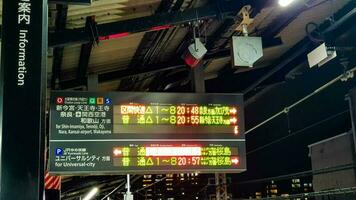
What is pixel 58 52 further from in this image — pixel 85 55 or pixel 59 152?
pixel 59 152

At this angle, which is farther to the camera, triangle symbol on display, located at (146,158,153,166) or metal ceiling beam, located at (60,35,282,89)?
metal ceiling beam, located at (60,35,282,89)

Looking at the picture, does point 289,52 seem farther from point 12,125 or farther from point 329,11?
point 12,125

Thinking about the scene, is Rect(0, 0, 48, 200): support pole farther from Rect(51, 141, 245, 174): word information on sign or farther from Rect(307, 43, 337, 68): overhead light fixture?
Rect(307, 43, 337, 68): overhead light fixture

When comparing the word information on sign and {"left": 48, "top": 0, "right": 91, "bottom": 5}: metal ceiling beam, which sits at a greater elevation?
{"left": 48, "top": 0, "right": 91, "bottom": 5}: metal ceiling beam

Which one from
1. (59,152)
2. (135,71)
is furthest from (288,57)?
(59,152)

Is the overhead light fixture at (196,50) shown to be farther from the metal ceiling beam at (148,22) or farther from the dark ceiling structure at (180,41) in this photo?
the metal ceiling beam at (148,22)

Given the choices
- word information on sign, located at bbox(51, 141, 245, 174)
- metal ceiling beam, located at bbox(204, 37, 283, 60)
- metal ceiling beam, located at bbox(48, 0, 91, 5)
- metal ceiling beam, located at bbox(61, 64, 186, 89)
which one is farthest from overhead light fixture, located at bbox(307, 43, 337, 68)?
metal ceiling beam, located at bbox(48, 0, 91, 5)

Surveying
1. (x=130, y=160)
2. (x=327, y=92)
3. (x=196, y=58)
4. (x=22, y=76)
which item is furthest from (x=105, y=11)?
(x=327, y=92)

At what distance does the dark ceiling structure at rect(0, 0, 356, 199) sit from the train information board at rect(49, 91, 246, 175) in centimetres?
70

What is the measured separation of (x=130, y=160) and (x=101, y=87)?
91.7 inches

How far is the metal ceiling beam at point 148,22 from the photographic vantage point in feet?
16.1

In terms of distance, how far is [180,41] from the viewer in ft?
21.8

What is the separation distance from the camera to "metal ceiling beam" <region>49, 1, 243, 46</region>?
16.1 feet

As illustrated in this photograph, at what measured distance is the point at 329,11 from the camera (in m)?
6.41
